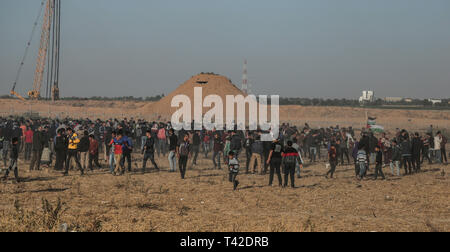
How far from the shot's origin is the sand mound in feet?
263

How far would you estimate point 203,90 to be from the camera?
84.1m

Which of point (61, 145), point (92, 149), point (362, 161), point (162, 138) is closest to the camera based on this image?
point (362, 161)

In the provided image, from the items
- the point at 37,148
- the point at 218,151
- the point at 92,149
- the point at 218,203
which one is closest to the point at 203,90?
the point at 218,151

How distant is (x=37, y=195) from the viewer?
12.6 metres

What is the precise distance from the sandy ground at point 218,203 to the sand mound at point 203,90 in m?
62.7

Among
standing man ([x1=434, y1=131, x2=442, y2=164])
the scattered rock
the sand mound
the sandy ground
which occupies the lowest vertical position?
the sandy ground

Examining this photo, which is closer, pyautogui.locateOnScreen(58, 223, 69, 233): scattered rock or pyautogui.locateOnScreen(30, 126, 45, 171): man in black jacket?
pyautogui.locateOnScreen(58, 223, 69, 233): scattered rock

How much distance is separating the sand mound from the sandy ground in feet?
206

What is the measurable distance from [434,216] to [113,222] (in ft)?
26.4

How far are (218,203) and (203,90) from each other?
239ft

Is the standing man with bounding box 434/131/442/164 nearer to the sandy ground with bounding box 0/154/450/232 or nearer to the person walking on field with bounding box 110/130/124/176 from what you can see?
the sandy ground with bounding box 0/154/450/232

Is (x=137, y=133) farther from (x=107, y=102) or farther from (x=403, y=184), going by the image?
(x=107, y=102)

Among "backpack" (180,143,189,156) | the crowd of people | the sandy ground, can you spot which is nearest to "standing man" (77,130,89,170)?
the crowd of people

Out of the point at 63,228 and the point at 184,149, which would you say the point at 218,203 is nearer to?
the point at 184,149
